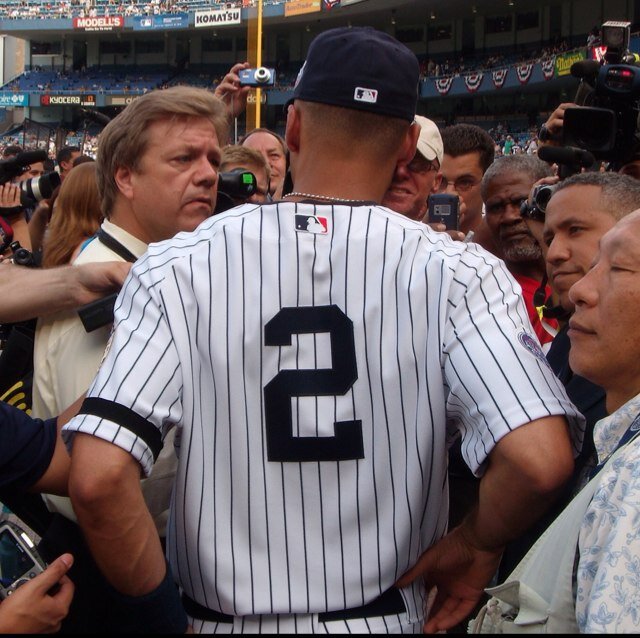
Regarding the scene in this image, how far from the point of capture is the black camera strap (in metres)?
2.08

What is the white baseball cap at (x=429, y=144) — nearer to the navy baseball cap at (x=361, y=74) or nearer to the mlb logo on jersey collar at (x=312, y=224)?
the navy baseball cap at (x=361, y=74)

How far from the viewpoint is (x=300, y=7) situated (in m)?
33.3

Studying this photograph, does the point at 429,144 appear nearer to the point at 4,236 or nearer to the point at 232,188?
the point at 232,188

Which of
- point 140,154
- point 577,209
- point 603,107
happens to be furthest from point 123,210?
point 603,107

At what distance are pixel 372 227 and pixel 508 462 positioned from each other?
0.48 metres

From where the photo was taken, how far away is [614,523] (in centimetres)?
116

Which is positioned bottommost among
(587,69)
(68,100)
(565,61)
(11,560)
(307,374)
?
(11,560)

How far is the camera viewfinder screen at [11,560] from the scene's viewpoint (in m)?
1.77

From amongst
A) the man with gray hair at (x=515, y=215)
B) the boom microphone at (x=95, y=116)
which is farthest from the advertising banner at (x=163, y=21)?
the man with gray hair at (x=515, y=215)

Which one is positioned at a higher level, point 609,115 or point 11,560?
point 609,115

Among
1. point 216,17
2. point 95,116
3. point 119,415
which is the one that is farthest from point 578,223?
point 216,17

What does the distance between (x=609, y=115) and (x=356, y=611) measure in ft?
6.73

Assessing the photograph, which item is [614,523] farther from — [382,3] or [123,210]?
[382,3]

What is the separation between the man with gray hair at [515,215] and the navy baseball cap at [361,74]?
6.30 feet
